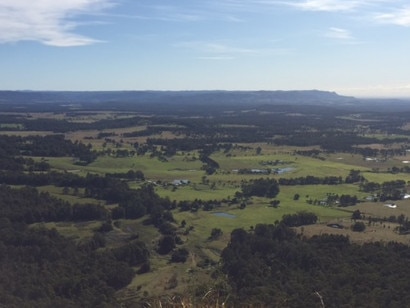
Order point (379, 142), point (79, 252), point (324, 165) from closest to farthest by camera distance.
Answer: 1. point (79, 252)
2. point (324, 165)
3. point (379, 142)

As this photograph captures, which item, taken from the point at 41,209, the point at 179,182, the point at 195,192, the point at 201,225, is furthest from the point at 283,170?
the point at 41,209

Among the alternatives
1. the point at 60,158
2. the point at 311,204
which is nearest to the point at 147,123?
the point at 60,158

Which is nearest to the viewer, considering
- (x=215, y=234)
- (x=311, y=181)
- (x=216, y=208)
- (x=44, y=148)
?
(x=215, y=234)

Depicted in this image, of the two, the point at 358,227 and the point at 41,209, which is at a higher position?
the point at 41,209

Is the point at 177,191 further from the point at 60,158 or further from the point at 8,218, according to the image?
the point at 60,158

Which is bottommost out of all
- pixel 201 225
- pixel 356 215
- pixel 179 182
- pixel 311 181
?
pixel 201 225

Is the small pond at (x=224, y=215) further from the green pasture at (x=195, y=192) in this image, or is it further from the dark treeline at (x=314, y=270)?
the dark treeline at (x=314, y=270)

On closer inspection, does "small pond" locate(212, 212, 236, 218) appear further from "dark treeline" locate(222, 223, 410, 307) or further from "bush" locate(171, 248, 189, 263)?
"bush" locate(171, 248, 189, 263)

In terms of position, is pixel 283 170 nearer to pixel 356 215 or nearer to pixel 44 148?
pixel 356 215
